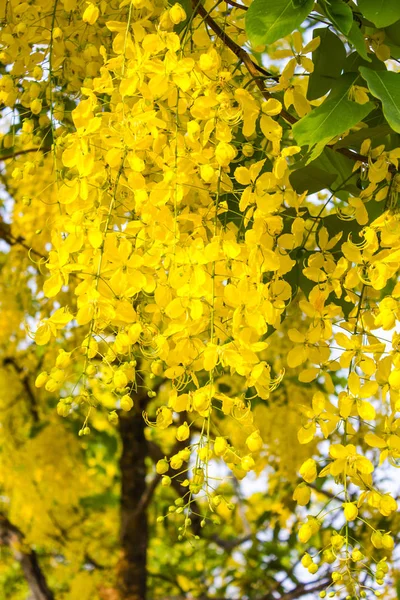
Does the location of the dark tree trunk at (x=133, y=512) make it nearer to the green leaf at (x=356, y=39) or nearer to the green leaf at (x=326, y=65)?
the green leaf at (x=326, y=65)

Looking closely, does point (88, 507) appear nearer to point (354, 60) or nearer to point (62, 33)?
point (62, 33)

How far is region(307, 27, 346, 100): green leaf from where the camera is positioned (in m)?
0.92

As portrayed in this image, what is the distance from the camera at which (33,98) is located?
1.13 meters

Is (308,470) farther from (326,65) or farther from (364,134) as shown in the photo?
(326,65)

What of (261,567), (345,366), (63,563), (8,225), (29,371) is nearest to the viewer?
(345,366)

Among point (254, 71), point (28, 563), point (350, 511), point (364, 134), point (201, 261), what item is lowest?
point (350, 511)

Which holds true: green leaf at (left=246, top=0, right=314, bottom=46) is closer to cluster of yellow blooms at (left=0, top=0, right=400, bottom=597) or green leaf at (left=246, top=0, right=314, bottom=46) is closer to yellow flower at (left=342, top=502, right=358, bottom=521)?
cluster of yellow blooms at (left=0, top=0, right=400, bottom=597)

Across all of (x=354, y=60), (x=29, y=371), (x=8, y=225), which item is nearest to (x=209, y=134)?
(x=354, y=60)

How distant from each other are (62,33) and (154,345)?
20.5 inches

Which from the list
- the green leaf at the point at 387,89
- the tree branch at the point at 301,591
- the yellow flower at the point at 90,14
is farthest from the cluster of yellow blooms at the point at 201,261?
the tree branch at the point at 301,591

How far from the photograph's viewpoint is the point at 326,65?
0.92m

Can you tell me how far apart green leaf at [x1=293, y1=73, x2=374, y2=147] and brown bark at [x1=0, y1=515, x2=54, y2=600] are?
2.45 meters

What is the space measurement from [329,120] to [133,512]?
204 centimetres

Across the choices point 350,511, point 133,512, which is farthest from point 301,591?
point 350,511
